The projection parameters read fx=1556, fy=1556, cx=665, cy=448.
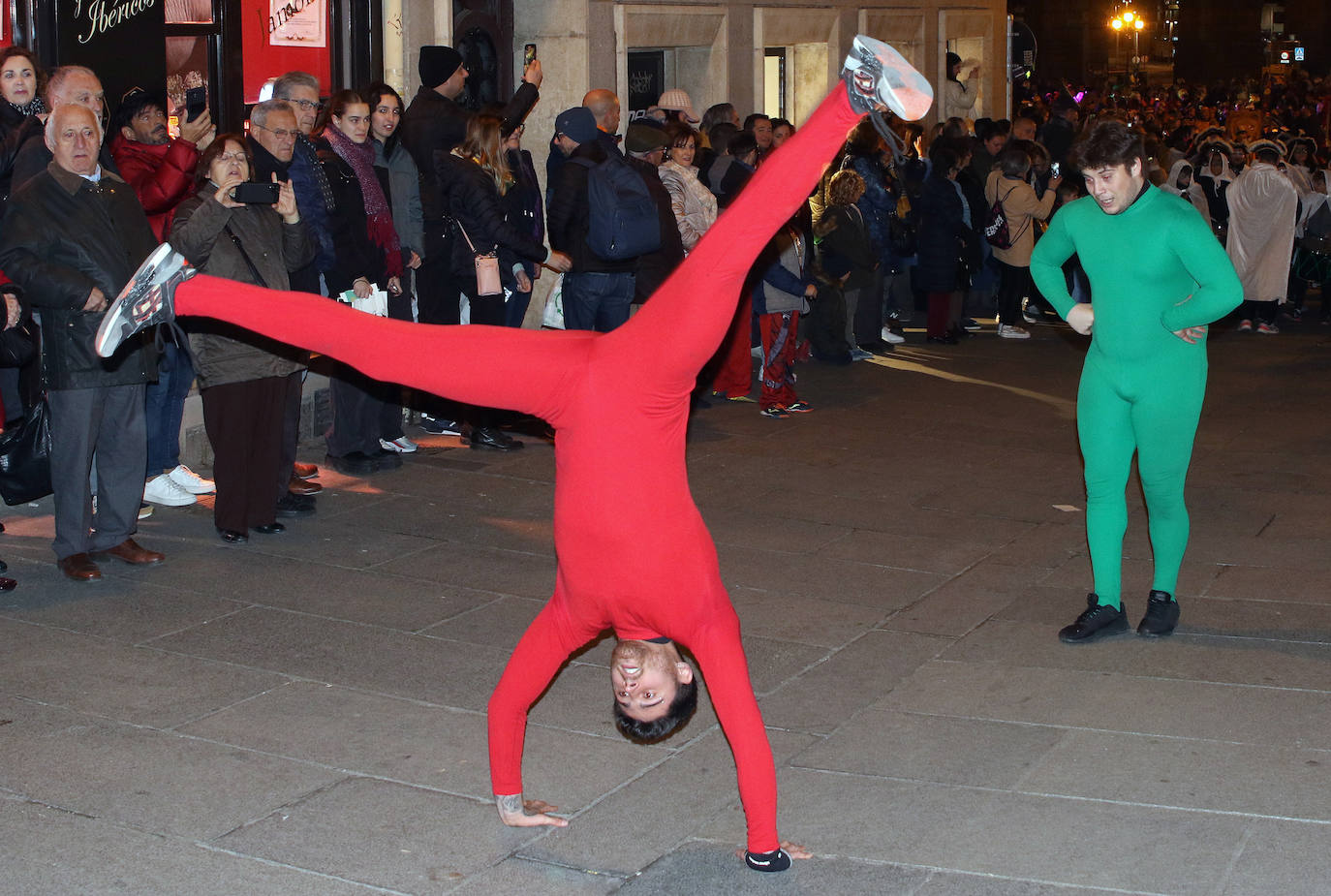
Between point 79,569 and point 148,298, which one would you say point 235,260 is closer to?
point 79,569

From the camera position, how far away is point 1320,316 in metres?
15.5

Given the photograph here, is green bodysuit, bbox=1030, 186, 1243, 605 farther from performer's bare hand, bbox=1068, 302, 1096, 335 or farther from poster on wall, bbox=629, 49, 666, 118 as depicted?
poster on wall, bbox=629, 49, 666, 118

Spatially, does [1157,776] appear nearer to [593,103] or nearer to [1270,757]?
[1270,757]

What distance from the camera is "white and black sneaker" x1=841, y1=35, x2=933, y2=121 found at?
389 centimetres

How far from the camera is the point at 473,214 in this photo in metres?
9.49

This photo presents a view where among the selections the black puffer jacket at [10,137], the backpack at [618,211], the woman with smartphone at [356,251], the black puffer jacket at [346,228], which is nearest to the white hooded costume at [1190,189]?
the backpack at [618,211]

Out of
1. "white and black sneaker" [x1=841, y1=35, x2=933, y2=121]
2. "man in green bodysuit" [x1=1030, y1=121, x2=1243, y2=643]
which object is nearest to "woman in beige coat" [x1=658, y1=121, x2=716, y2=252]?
"man in green bodysuit" [x1=1030, y1=121, x2=1243, y2=643]

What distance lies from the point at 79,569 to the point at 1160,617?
4.70 metres

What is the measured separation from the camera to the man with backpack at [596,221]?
9852 mm

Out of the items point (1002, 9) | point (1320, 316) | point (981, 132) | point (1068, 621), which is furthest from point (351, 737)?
point (1002, 9)

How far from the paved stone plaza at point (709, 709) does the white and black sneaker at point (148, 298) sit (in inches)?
56.1

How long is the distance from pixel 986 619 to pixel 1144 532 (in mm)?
1718

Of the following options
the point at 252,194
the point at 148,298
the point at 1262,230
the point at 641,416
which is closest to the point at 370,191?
the point at 252,194

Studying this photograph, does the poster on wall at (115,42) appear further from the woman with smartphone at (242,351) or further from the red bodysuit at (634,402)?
the red bodysuit at (634,402)
